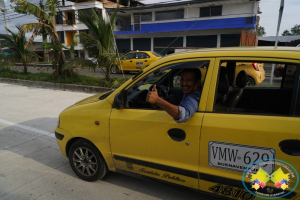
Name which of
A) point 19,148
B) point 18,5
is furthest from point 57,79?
point 19,148

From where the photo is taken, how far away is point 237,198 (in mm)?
2035

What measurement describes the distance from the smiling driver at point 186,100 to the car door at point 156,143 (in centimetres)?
9

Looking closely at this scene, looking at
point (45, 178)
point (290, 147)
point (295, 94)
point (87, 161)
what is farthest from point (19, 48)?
point (290, 147)

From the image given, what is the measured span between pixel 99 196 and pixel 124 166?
20.4 inches

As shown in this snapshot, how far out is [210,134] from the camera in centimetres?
198

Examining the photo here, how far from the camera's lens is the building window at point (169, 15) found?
27.4m

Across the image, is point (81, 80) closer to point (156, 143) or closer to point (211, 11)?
point (156, 143)

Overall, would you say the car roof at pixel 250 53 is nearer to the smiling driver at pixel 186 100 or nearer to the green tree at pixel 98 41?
the smiling driver at pixel 186 100

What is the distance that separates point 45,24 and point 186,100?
10027 millimetres

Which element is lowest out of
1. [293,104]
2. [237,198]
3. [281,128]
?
[237,198]

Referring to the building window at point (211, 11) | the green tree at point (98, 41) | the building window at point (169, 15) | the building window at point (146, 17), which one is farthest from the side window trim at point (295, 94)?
the building window at point (146, 17)

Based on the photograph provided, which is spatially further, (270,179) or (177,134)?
(177,134)

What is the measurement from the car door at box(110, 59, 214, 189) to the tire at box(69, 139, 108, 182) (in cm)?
30

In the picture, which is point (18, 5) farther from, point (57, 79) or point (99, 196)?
point (99, 196)
